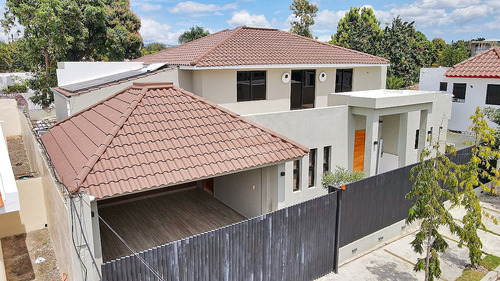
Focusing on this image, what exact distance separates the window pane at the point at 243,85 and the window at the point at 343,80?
248 inches

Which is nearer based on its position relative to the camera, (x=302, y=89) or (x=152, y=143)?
(x=152, y=143)

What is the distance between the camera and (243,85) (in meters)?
17.3

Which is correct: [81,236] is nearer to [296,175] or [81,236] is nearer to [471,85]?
[296,175]

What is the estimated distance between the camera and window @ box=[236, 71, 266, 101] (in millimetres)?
17200

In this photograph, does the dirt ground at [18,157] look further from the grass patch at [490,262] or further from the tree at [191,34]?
the tree at [191,34]

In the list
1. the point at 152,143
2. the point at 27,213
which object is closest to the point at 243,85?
the point at 152,143

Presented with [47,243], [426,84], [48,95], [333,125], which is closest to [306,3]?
[426,84]

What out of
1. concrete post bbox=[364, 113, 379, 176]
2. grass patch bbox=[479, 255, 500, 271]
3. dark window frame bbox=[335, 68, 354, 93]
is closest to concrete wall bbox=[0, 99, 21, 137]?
dark window frame bbox=[335, 68, 354, 93]

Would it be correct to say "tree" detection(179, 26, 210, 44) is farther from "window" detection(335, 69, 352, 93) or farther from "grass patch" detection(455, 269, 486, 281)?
"grass patch" detection(455, 269, 486, 281)

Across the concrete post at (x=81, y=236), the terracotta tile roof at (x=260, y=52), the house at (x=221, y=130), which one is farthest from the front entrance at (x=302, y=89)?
the concrete post at (x=81, y=236)

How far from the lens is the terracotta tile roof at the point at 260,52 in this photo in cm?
1676

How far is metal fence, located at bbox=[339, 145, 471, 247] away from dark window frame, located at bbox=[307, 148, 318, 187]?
4085mm

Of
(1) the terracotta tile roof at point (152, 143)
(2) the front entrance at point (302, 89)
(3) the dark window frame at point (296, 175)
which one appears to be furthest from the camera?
(2) the front entrance at point (302, 89)

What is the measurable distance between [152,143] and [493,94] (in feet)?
77.1
